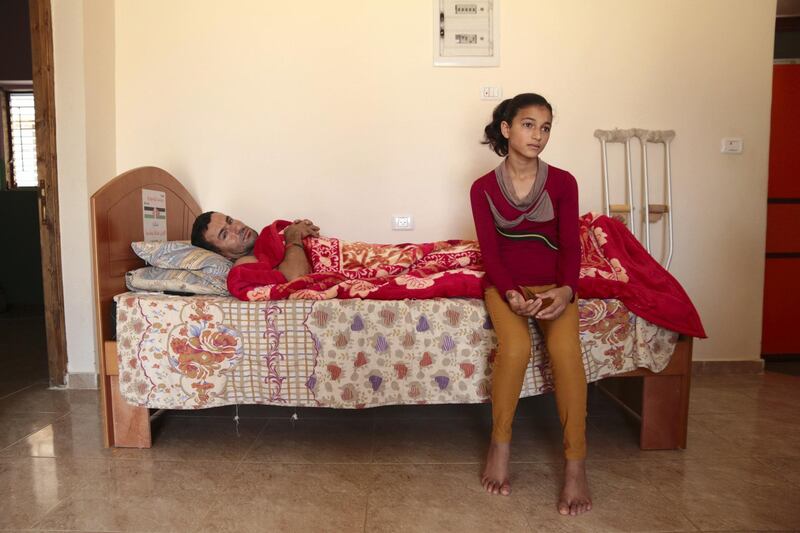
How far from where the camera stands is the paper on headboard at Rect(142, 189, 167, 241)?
221 cm

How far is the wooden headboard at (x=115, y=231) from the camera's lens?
184 centimetres

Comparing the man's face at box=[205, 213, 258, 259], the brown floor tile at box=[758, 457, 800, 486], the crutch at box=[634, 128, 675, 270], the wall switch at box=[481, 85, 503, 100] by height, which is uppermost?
the wall switch at box=[481, 85, 503, 100]

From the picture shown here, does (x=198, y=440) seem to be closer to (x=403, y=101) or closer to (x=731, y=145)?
(x=403, y=101)

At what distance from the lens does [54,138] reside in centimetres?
253

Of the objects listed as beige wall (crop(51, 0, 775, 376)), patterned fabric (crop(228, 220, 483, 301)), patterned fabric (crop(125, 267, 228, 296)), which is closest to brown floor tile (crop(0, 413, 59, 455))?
patterned fabric (crop(125, 267, 228, 296))

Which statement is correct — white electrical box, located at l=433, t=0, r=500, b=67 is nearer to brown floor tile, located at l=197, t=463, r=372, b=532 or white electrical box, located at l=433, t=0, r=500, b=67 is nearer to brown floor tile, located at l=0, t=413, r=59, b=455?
brown floor tile, located at l=197, t=463, r=372, b=532

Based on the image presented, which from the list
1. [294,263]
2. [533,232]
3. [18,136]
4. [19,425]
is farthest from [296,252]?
[18,136]

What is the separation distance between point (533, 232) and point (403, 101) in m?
1.36

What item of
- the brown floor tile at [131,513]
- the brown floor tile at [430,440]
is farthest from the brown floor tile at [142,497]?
the brown floor tile at [430,440]

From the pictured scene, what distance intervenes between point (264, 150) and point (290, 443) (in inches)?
63.2

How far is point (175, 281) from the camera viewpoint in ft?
6.41

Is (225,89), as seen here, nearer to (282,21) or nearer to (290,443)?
(282,21)

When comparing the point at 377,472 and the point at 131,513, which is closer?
the point at 131,513

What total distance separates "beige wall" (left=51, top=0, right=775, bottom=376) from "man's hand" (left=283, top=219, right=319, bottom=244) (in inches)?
16.0
